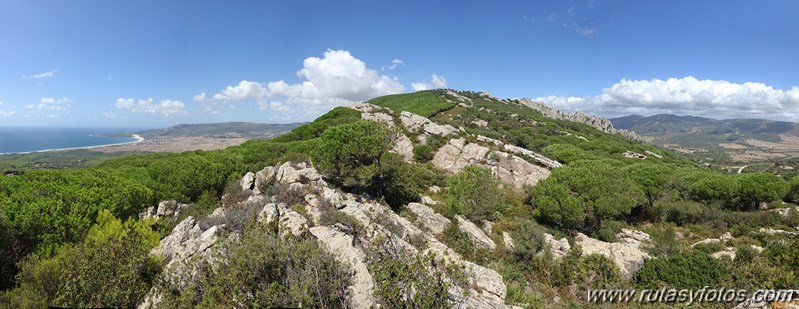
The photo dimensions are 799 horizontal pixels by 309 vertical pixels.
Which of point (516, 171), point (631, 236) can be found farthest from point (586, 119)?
point (631, 236)

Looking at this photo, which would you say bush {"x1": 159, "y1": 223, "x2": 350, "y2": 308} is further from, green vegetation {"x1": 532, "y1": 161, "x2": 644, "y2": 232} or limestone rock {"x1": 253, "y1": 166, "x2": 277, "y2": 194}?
green vegetation {"x1": 532, "y1": 161, "x2": 644, "y2": 232}

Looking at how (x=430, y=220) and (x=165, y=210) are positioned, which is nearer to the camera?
(x=430, y=220)

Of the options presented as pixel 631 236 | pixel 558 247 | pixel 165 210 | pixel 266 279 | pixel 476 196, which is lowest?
pixel 631 236

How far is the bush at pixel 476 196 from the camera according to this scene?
2181 cm

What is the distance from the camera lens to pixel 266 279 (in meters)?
8.37

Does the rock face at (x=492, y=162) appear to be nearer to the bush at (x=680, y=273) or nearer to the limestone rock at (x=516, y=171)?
the limestone rock at (x=516, y=171)

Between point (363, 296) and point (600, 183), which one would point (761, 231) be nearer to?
point (600, 183)

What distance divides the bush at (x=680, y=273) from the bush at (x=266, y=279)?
14.4m

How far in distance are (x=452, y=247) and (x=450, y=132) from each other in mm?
37978

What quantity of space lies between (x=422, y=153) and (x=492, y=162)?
32.5 ft

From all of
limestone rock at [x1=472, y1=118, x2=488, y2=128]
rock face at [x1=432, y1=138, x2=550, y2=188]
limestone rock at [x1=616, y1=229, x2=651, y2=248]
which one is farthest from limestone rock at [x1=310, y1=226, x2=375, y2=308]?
limestone rock at [x1=472, y1=118, x2=488, y2=128]

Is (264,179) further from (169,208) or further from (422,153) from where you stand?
(422,153)

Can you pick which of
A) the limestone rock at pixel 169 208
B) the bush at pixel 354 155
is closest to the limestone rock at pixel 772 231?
the bush at pixel 354 155

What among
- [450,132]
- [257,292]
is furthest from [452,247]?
[450,132]
